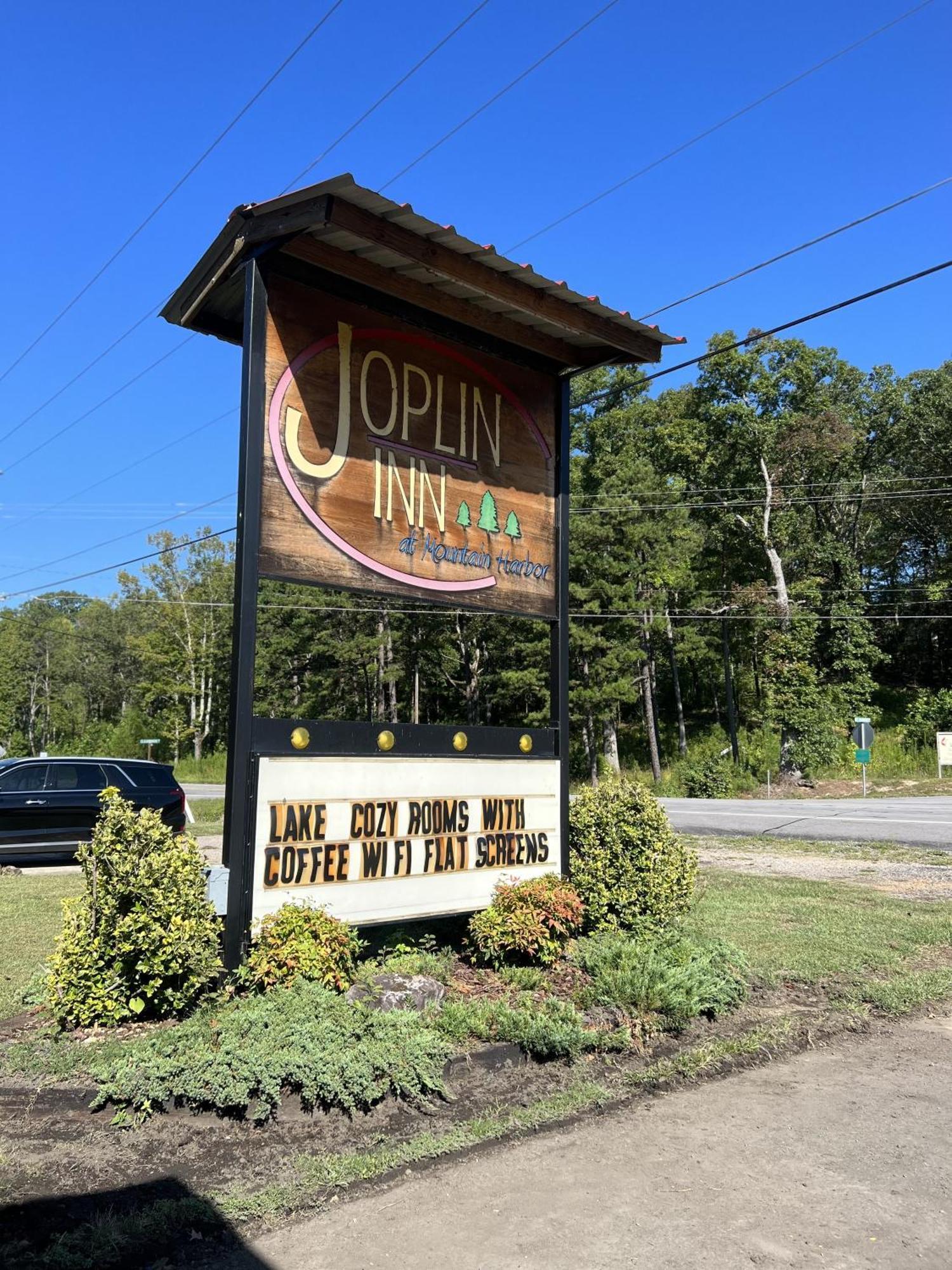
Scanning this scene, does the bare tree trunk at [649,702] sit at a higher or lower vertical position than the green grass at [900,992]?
higher

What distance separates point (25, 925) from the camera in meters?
8.49

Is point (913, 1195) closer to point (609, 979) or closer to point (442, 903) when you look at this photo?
point (609, 979)

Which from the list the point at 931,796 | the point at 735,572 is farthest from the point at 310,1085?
the point at 735,572

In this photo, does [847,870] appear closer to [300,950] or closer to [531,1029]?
[531,1029]

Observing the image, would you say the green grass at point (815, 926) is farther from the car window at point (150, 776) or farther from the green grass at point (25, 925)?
the car window at point (150, 776)

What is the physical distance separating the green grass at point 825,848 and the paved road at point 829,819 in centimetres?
62

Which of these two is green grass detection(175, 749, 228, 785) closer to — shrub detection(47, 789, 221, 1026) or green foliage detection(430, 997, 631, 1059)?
shrub detection(47, 789, 221, 1026)

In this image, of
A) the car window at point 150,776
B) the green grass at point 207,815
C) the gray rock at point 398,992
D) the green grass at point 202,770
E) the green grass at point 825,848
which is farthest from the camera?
the green grass at point 202,770

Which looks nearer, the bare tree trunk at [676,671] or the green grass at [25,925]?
the green grass at [25,925]

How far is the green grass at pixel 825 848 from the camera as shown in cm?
1391

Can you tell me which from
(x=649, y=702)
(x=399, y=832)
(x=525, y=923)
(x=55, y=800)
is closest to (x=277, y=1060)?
(x=399, y=832)

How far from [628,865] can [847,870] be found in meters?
7.08

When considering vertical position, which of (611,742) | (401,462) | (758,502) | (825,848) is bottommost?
(825,848)

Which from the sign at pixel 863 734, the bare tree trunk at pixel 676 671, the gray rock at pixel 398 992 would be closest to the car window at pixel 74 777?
the gray rock at pixel 398 992
